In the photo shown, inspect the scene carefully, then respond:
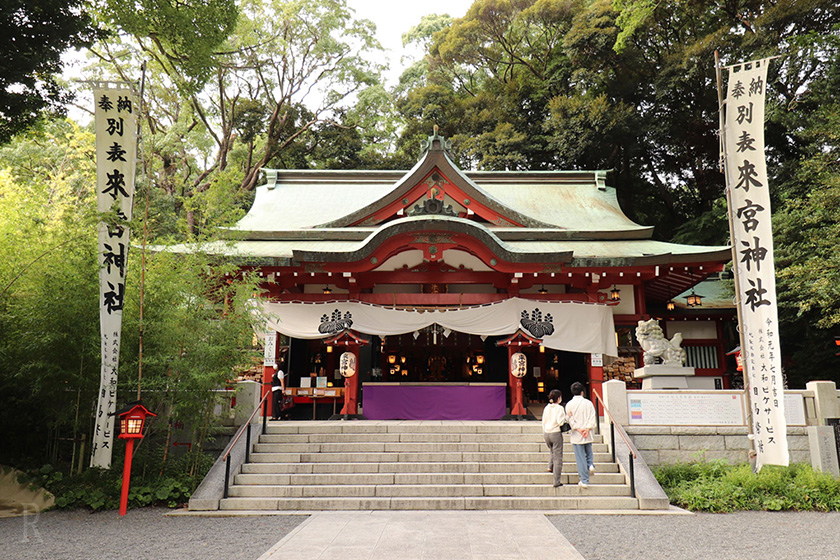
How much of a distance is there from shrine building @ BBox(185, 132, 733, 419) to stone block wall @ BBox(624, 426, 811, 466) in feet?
8.20

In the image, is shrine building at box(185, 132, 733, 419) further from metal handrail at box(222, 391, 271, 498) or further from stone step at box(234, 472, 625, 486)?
stone step at box(234, 472, 625, 486)

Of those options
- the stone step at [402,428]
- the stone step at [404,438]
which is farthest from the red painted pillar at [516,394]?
the stone step at [404,438]

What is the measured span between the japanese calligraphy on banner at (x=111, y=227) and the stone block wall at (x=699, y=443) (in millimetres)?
7633

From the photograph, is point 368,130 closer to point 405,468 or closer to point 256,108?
point 256,108

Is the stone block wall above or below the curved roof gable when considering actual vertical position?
below

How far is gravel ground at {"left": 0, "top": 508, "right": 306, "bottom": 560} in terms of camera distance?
5.23 meters

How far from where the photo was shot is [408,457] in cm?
842

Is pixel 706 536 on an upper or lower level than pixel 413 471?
lower

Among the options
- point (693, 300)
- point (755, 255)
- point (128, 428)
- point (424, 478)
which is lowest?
point (424, 478)

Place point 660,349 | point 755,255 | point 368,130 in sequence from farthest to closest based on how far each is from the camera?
point 368,130 → point 660,349 → point 755,255

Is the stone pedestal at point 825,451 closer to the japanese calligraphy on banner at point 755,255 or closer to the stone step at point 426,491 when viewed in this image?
the japanese calligraphy on banner at point 755,255

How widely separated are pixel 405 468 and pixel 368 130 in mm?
20798

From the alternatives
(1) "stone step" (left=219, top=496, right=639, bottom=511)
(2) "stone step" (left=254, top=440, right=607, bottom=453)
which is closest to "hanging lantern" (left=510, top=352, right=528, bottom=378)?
(2) "stone step" (left=254, top=440, right=607, bottom=453)

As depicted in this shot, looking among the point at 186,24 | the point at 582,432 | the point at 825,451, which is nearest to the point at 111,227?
the point at 186,24
